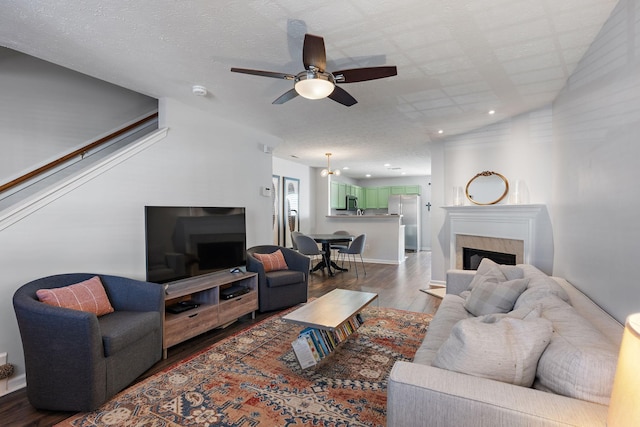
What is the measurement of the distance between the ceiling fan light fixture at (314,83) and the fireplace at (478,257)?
11.2 feet

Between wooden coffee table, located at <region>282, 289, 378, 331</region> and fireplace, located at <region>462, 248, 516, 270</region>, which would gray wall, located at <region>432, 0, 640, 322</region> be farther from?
wooden coffee table, located at <region>282, 289, 378, 331</region>

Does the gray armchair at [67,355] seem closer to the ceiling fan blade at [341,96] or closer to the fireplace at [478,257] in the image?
the ceiling fan blade at [341,96]

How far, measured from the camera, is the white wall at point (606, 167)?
1.59 metres

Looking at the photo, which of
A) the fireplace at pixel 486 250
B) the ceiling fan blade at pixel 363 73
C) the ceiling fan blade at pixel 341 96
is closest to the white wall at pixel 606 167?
the fireplace at pixel 486 250

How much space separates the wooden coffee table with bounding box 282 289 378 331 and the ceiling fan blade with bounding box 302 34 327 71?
1.77 m

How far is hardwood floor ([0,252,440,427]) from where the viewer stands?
1894 millimetres

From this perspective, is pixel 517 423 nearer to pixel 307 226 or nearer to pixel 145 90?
pixel 145 90

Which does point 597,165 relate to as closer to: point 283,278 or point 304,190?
point 283,278

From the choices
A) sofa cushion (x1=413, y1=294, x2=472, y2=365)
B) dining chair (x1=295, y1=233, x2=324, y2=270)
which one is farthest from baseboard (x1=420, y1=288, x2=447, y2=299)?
dining chair (x1=295, y1=233, x2=324, y2=270)

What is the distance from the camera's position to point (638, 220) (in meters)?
A: 1.51

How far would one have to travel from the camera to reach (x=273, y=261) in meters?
4.09

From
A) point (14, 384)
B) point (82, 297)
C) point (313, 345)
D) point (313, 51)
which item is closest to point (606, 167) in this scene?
point (313, 51)

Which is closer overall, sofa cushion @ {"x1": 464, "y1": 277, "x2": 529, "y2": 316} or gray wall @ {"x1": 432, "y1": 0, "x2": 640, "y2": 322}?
gray wall @ {"x1": 432, "y1": 0, "x2": 640, "y2": 322}

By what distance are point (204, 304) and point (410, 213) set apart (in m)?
7.37
